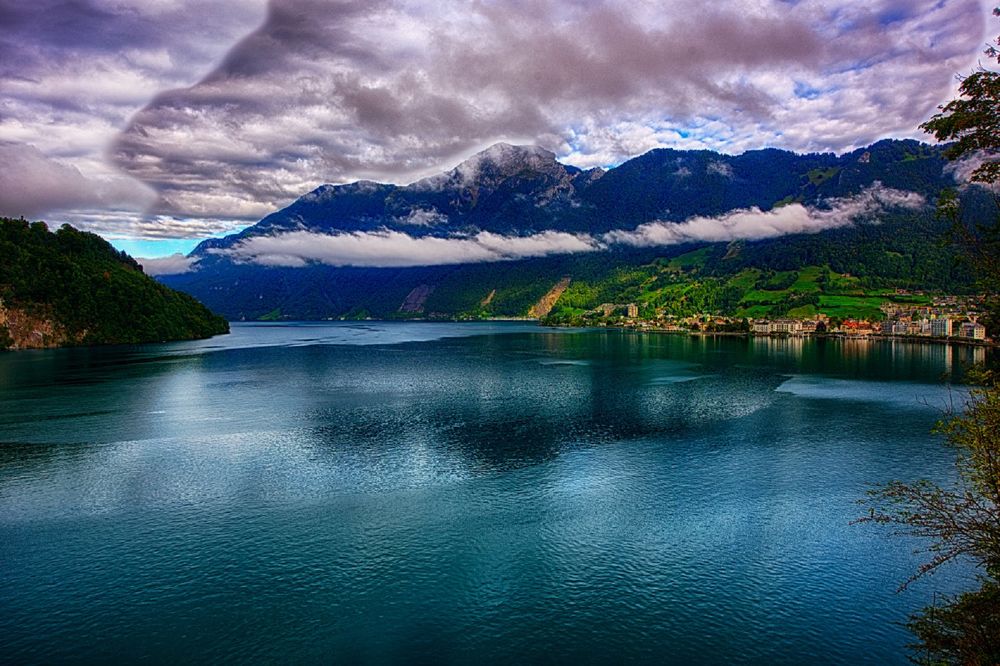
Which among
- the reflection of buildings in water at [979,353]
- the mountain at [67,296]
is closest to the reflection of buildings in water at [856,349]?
the reflection of buildings in water at [979,353]

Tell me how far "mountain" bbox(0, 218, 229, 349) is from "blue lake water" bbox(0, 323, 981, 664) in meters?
94.5

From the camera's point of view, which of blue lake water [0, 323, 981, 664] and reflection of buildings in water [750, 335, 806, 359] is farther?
reflection of buildings in water [750, 335, 806, 359]

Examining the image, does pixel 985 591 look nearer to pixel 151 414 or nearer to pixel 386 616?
pixel 386 616

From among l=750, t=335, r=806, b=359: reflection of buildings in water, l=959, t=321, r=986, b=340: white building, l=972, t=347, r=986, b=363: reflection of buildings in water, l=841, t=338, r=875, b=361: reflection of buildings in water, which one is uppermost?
l=959, t=321, r=986, b=340: white building

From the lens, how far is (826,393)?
85938 millimetres

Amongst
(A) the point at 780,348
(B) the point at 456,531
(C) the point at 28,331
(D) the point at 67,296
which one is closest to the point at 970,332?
(A) the point at 780,348

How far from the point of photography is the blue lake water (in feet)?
77.0

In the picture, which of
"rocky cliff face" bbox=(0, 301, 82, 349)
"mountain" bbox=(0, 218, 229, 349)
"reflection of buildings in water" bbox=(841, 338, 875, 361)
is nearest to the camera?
"reflection of buildings in water" bbox=(841, 338, 875, 361)

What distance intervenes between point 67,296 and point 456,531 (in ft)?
567

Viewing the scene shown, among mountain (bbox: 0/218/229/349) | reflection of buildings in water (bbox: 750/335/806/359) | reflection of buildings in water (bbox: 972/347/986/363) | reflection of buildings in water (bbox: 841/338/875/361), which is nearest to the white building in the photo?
reflection of buildings in water (bbox: 972/347/986/363)

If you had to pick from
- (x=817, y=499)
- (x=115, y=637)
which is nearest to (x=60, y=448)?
(x=115, y=637)

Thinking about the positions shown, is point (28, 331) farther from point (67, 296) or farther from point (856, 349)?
point (856, 349)

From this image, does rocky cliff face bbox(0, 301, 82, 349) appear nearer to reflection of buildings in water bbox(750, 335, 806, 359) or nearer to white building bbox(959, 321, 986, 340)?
reflection of buildings in water bbox(750, 335, 806, 359)

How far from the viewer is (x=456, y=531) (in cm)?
3356
